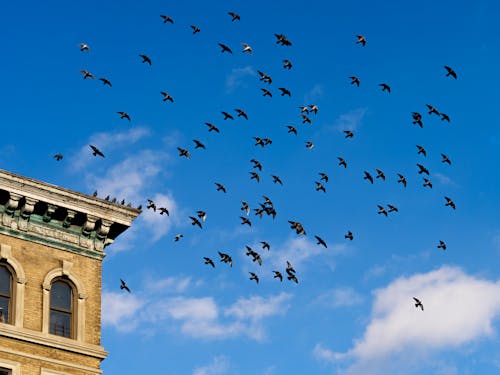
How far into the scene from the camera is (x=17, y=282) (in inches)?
1448

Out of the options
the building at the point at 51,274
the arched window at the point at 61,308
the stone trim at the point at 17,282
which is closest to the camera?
the building at the point at 51,274

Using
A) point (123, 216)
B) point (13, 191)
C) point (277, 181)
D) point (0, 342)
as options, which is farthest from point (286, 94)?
point (0, 342)

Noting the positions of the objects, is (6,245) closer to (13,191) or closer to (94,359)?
(13,191)

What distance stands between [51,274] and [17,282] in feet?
4.09

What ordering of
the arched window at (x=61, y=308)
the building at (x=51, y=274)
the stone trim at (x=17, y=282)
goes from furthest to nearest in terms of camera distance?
the arched window at (x=61, y=308), the stone trim at (x=17, y=282), the building at (x=51, y=274)

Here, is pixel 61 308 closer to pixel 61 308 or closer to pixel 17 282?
pixel 61 308

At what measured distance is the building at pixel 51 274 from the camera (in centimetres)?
3600

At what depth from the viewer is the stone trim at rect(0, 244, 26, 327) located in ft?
119

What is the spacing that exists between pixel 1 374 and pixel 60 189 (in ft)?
20.6

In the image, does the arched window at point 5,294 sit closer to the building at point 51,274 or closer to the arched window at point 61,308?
the building at point 51,274

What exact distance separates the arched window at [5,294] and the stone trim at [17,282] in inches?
6.3

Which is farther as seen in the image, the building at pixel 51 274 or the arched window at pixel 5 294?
the arched window at pixel 5 294

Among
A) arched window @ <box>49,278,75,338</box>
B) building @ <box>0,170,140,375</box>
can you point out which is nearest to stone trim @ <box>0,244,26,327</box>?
building @ <box>0,170,140,375</box>

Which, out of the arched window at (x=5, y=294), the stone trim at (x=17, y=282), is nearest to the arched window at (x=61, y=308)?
the stone trim at (x=17, y=282)
